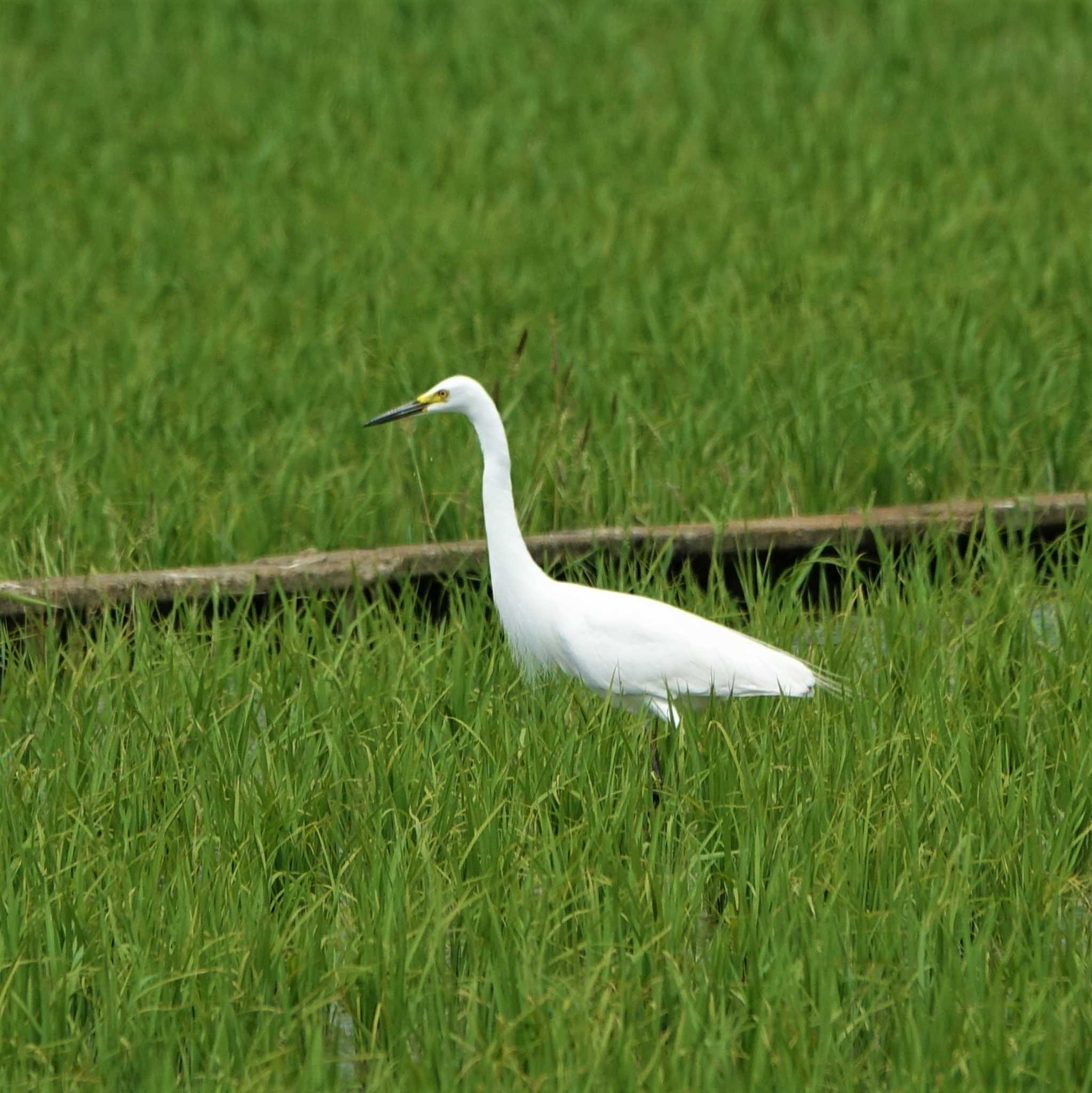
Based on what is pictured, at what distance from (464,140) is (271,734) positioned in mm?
5588

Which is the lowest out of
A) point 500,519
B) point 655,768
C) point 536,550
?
point 655,768

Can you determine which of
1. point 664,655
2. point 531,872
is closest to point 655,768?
point 664,655

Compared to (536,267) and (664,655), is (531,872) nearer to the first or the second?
(664,655)

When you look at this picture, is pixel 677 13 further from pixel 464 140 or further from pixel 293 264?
pixel 293 264

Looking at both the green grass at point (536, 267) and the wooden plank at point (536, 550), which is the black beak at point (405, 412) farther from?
the green grass at point (536, 267)

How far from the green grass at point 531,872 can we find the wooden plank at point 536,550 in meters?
0.27

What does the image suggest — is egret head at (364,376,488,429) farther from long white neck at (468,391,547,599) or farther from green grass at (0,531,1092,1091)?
green grass at (0,531,1092,1091)

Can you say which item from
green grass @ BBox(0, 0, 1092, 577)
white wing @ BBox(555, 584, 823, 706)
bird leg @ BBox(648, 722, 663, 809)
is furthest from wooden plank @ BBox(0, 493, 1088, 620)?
bird leg @ BBox(648, 722, 663, 809)

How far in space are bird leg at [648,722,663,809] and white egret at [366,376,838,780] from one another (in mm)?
11

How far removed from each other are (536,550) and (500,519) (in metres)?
0.84

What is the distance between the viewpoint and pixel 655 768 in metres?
3.40

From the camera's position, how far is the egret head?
375 cm

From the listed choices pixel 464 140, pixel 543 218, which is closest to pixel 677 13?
pixel 464 140

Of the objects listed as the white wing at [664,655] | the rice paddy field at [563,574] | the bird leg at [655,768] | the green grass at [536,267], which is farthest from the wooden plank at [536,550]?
the bird leg at [655,768]
